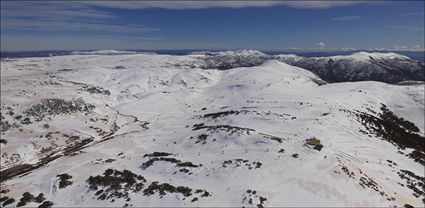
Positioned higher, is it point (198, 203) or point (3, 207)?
point (198, 203)

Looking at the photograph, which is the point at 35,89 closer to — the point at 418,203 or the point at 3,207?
the point at 3,207

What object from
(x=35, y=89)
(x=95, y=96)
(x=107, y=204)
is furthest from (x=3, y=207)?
(x=95, y=96)

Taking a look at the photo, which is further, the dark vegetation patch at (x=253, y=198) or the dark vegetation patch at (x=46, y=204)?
the dark vegetation patch at (x=46, y=204)

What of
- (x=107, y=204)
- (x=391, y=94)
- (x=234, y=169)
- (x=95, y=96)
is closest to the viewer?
(x=107, y=204)

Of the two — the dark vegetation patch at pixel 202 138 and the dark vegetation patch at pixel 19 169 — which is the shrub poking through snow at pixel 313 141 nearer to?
the dark vegetation patch at pixel 202 138

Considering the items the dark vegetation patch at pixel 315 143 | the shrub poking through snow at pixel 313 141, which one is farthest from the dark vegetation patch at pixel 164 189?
the shrub poking through snow at pixel 313 141

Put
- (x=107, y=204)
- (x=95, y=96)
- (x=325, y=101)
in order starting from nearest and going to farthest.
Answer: (x=107, y=204) → (x=325, y=101) → (x=95, y=96)

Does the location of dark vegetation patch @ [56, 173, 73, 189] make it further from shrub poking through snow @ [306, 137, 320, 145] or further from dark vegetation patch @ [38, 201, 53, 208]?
shrub poking through snow @ [306, 137, 320, 145]
